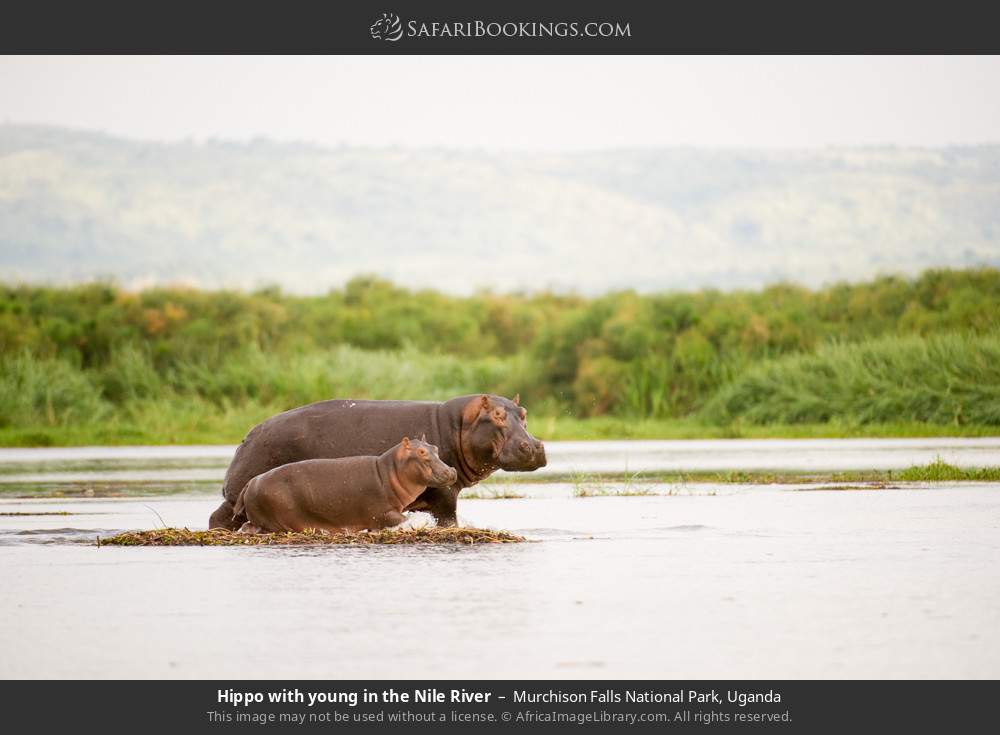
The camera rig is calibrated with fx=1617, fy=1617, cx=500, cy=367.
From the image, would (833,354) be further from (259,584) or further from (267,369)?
(259,584)

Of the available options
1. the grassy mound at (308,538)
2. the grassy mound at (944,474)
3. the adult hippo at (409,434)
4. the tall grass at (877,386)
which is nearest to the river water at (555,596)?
the grassy mound at (308,538)

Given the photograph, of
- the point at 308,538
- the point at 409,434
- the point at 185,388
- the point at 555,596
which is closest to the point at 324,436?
the point at 409,434

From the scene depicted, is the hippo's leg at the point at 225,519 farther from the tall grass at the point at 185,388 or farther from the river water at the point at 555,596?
the tall grass at the point at 185,388

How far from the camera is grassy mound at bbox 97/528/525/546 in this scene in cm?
950

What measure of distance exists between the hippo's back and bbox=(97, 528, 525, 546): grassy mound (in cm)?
69

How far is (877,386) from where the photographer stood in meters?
20.2

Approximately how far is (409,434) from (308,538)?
3.67ft

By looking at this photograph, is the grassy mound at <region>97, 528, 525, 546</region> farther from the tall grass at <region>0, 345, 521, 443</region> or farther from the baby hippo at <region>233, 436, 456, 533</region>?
the tall grass at <region>0, 345, 521, 443</region>

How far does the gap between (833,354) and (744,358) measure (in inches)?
61.9

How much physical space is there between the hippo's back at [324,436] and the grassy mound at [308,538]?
685mm

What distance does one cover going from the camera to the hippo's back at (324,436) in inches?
406

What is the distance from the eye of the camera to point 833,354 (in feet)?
70.0

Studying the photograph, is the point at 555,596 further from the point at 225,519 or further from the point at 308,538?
the point at 225,519
